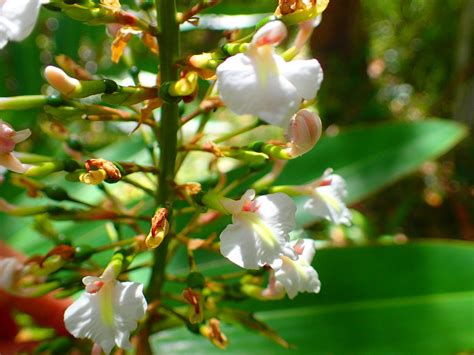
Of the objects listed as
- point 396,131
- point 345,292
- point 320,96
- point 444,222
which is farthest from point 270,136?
point 345,292

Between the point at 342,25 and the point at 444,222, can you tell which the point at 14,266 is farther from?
the point at 342,25

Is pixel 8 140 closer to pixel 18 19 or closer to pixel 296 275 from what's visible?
pixel 18 19

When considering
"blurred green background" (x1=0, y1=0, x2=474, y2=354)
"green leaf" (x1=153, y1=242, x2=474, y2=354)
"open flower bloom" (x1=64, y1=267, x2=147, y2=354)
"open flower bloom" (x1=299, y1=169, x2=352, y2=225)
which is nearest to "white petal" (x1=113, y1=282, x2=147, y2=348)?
"open flower bloom" (x1=64, y1=267, x2=147, y2=354)

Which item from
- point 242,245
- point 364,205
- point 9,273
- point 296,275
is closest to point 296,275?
point 296,275

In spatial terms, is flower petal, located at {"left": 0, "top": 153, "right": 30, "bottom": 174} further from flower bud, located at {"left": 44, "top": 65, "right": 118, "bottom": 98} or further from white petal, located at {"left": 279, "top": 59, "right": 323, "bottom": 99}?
white petal, located at {"left": 279, "top": 59, "right": 323, "bottom": 99}

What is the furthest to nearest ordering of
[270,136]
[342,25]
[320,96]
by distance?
[270,136], [320,96], [342,25]

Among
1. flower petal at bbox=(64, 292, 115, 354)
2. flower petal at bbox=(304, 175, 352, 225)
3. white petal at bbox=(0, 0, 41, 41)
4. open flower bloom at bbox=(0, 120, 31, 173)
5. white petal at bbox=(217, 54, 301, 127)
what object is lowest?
flower petal at bbox=(64, 292, 115, 354)
